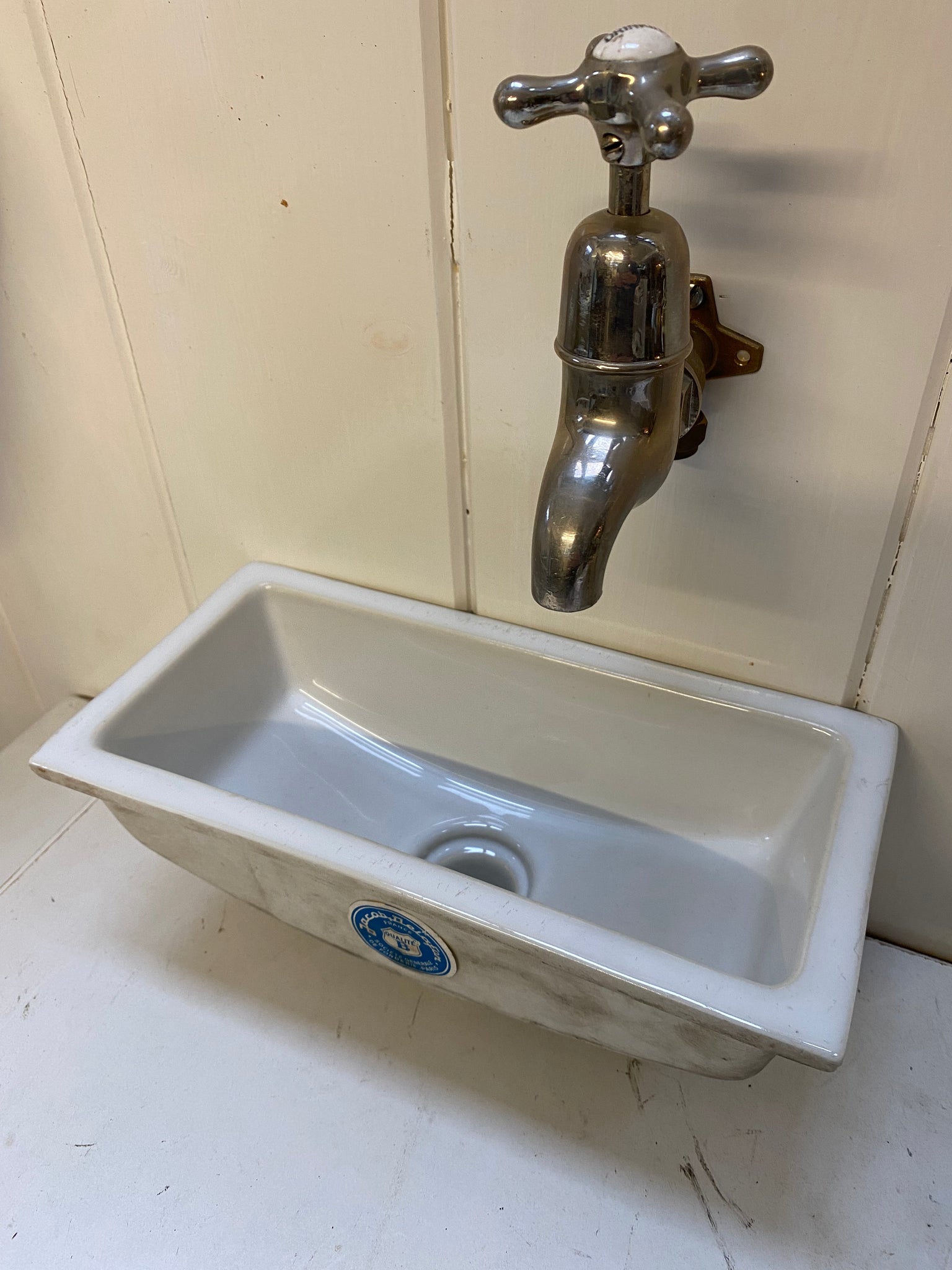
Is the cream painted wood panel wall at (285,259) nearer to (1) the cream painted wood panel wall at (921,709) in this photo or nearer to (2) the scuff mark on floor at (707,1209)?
(1) the cream painted wood panel wall at (921,709)

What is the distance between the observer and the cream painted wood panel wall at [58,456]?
60 centimetres

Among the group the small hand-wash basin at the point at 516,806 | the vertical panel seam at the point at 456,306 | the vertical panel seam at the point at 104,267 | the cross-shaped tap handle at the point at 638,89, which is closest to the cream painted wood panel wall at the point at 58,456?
the vertical panel seam at the point at 104,267

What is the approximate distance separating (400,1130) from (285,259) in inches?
22.2

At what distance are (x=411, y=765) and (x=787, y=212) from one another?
0.44 meters

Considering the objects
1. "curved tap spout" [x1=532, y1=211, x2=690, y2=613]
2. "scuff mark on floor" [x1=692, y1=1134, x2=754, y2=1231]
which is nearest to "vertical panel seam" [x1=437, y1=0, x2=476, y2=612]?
"curved tap spout" [x1=532, y1=211, x2=690, y2=613]

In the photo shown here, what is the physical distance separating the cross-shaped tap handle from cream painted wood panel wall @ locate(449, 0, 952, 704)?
0.07m

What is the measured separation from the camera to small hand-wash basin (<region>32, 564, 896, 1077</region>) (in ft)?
1.43

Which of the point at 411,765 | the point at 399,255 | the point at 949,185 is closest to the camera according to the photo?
the point at 949,185

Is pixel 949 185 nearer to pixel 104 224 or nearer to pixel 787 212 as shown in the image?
pixel 787 212

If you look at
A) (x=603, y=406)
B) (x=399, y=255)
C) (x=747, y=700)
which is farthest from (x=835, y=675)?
(x=399, y=255)

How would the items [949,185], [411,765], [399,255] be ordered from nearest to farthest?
[949,185] < [399,255] < [411,765]

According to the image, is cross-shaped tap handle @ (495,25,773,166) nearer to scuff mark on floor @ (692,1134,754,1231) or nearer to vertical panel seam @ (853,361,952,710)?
vertical panel seam @ (853,361,952,710)

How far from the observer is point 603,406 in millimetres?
421

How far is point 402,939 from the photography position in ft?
1.65
